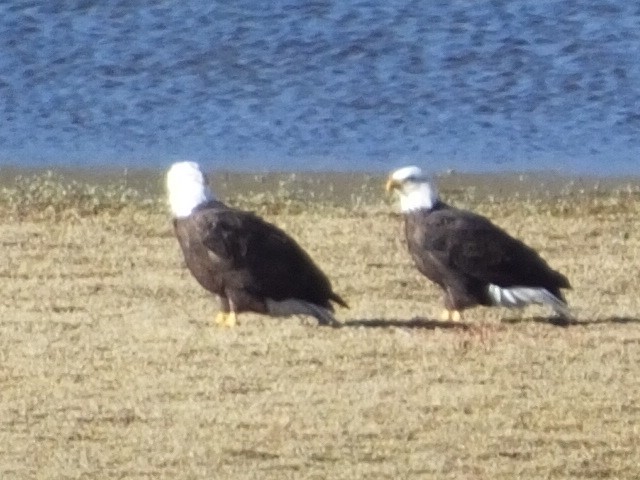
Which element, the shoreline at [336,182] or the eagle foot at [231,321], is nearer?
the eagle foot at [231,321]

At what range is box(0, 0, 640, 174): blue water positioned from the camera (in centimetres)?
1599

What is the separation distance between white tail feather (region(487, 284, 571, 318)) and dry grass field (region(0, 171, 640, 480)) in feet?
0.33

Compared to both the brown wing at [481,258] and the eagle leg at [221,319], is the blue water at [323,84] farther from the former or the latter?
the eagle leg at [221,319]

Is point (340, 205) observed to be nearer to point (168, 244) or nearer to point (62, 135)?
point (168, 244)

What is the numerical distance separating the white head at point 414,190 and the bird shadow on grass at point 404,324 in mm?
550

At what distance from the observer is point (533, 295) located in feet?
30.1

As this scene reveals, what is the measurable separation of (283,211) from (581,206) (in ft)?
5.73

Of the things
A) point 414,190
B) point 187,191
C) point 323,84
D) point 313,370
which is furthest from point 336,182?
point 313,370

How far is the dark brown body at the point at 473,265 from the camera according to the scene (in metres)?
9.20

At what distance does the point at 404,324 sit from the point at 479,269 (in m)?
0.42

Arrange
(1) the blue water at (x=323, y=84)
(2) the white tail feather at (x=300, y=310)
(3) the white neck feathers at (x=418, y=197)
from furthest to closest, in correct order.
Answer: (1) the blue water at (x=323, y=84) → (3) the white neck feathers at (x=418, y=197) → (2) the white tail feather at (x=300, y=310)

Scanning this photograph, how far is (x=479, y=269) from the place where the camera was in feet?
30.2

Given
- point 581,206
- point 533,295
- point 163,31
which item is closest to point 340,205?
point 581,206

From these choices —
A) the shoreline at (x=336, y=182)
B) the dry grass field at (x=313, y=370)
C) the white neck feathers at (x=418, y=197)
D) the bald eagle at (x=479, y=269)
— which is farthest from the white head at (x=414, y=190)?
the shoreline at (x=336, y=182)
